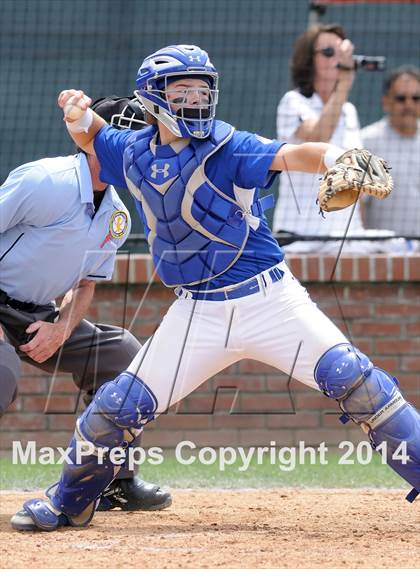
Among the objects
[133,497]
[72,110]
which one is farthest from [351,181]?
[133,497]

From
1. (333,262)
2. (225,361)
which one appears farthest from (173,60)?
(333,262)

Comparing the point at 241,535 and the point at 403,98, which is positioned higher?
the point at 403,98

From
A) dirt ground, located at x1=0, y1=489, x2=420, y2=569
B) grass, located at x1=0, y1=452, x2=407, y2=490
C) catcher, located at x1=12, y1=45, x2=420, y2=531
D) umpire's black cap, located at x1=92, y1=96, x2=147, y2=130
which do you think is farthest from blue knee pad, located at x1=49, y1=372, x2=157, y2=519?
grass, located at x1=0, y1=452, x2=407, y2=490

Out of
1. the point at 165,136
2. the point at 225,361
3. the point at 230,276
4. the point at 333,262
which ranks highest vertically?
the point at 165,136

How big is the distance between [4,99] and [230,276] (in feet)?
16.8

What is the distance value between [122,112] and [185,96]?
0.80 m

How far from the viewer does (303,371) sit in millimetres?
4867

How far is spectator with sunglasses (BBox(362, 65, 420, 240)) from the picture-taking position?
8.39 meters

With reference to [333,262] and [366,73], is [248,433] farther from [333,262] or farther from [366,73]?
[366,73]

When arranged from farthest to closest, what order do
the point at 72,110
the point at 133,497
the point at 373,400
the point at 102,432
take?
the point at 133,497 → the point at 72,110 → the point at 102,432 → the point at 373,400

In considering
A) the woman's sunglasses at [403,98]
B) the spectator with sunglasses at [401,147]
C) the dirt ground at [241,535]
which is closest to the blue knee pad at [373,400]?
the dirt ground at [241,535]

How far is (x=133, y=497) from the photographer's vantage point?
5.80 m

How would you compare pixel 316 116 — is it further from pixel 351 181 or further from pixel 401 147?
pixel 351 181

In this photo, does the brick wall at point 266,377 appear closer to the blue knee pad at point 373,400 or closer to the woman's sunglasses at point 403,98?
the woman's sunglasses at point 403,98
